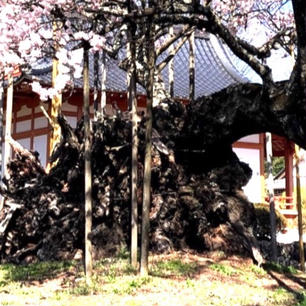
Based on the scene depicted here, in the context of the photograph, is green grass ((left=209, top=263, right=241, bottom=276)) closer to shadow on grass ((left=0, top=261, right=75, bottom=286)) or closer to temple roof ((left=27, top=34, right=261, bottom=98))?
shadow on grass ((left=0, top=261, right=75, bottom=286))

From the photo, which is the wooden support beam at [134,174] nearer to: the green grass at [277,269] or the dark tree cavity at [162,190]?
the dark tree cavity at [162,190]

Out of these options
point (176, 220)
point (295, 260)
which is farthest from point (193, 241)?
point (295, 260)

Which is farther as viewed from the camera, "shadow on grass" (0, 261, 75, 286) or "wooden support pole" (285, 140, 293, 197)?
"wooden support pole" (285, 140, 293, 197)

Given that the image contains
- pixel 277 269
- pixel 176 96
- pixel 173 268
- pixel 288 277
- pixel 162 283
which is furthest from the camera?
pixel 176 96

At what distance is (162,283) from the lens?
6426 mm

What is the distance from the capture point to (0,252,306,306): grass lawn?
577 centimetres

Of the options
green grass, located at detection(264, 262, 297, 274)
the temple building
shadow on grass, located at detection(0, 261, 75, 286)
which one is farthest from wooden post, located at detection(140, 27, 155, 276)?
the temple building

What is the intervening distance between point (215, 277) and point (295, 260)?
671cm

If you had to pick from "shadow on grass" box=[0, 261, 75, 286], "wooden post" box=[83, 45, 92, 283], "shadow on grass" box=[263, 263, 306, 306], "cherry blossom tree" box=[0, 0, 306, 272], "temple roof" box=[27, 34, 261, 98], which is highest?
"temple roof" box=[27, 34, 261, 98]

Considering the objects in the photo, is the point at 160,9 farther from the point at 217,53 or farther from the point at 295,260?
the point at 217,53

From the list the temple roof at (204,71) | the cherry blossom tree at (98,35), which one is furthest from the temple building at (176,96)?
the cherry blossom tree at (98,35)

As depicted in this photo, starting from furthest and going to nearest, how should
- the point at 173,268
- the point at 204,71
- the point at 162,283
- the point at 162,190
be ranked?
1. the point at 204,71
2. the point at 162,190
3. the point at 173,268
4. the point at 162,283

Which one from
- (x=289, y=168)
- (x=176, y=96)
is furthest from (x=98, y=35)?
(x=289, y=168)

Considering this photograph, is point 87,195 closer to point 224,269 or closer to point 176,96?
point 224,269
